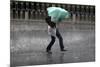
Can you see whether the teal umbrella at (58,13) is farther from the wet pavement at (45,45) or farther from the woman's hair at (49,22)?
the wet pavement at (45,45)

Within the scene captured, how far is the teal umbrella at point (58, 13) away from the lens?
3.12m

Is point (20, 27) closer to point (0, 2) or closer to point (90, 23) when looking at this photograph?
point (90, 23)

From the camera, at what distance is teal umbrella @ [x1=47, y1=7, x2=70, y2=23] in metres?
3.12

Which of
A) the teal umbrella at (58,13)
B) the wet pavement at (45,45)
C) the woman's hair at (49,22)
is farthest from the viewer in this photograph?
the wet pavement at (45,45)

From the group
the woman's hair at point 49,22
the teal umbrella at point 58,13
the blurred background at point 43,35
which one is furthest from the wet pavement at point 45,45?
the teal umbrella at point 58,13

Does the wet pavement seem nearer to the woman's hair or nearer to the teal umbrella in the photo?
the woman's hair

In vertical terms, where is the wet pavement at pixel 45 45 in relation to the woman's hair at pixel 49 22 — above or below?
below

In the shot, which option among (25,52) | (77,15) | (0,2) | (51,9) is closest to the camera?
(0,2)

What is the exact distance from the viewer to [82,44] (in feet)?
13.1

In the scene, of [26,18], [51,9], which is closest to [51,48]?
[26,18]

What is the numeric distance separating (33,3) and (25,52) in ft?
3.58

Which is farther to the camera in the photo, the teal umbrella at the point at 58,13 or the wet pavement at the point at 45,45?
the wet pavement at the point at 45,45

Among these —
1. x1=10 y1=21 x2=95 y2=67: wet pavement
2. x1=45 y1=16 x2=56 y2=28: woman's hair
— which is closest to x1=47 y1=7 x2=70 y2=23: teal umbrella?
x1=45 y1=16 x2=56 y2=28: woman's hair

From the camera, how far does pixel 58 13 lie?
3174mm
